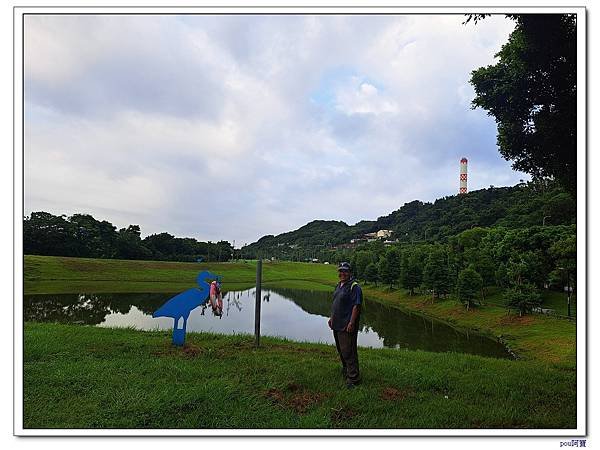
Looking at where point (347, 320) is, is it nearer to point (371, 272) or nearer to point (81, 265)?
point (81, 265)

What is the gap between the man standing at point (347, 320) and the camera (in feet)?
10.8

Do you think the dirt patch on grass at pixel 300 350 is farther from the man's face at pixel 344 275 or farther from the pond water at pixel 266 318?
the man's face at pixel 344 275

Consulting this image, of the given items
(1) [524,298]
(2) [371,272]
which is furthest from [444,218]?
(1) [524,298]

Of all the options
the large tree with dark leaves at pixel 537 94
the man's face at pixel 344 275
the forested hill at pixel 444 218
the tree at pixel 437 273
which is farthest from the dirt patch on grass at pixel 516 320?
the man's face at pixel 344 275

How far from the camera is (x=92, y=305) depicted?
333 inches

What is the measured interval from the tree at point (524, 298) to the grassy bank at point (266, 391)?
28.3 ft

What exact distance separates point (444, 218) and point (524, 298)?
5447mm

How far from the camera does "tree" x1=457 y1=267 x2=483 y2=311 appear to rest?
1329 cm

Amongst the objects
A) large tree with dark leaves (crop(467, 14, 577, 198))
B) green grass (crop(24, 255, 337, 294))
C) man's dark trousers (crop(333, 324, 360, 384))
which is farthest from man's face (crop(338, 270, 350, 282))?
green grass (crop(24, 255, 337, 294))

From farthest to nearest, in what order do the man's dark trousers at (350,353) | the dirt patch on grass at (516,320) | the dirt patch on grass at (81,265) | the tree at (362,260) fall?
the dirt patch on grass at (516,320)
the tree at (362,260)
the dirt patch on grass at (81,265)
the man's dark trousers at (350,353)
